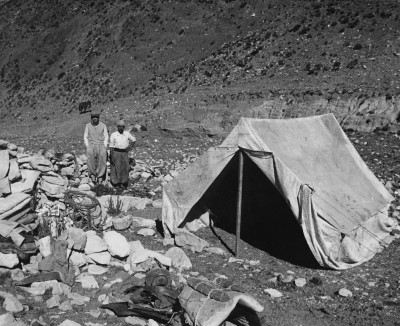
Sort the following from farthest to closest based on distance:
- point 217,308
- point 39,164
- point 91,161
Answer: point 91,161 < point 39,164 < point 217,308

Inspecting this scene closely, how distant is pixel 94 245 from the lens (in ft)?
21.9

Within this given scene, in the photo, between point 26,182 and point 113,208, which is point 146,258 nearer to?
point 113,208

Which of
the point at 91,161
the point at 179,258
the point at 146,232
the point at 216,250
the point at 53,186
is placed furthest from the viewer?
the point at 91,161

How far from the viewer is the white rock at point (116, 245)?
6.69 metres

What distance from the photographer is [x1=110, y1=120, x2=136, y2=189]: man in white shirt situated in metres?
9.72

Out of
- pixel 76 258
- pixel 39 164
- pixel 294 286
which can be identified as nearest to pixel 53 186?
pixel 39 164

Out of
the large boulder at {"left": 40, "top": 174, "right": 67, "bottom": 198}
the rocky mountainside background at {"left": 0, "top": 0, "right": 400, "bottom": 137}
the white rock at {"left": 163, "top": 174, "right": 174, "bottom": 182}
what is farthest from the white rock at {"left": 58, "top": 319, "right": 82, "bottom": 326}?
the rocky mountainside background at {"left": 0, "top": 0, "right": 400, "bottom": 137}

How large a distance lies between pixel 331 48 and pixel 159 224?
56.0 feet

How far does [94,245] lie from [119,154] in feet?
11.0

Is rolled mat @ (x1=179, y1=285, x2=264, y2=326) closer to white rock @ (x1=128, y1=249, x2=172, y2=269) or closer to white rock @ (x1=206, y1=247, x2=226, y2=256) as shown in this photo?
white rock @ (x1=128, y1=249, x2=172, y2=269)

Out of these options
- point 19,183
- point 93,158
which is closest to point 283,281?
point 19,183

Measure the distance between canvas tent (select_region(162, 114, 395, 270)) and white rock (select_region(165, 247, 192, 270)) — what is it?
80 cm

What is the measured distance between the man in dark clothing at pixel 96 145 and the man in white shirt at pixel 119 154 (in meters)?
0.17

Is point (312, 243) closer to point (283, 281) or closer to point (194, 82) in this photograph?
point (283, 281)
